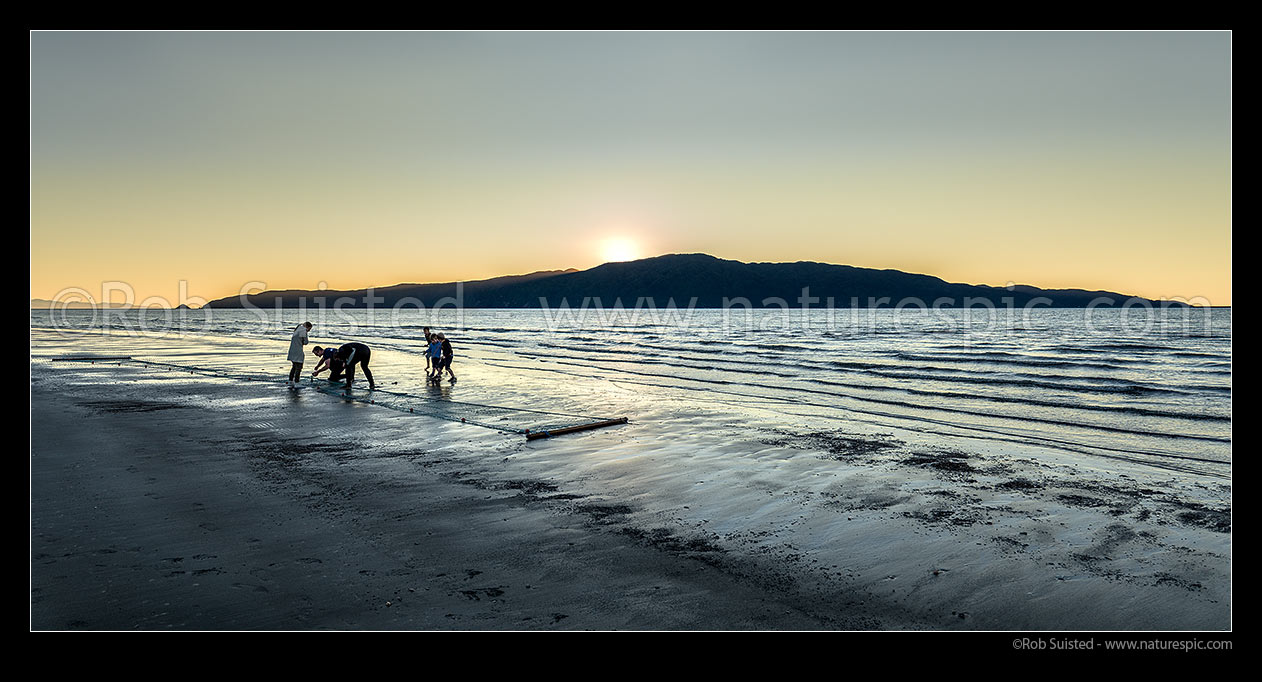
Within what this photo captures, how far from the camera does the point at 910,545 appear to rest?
6.50 m

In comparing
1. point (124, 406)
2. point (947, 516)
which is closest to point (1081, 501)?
point (947, 516)

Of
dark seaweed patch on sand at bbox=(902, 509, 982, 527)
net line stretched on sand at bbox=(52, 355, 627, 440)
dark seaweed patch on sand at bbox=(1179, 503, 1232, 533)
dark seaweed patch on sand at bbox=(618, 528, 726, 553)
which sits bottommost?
dark seaweed patch on sand at bbox=(1179, 503, 1232, 533)

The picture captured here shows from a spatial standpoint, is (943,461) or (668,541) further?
(943,461)

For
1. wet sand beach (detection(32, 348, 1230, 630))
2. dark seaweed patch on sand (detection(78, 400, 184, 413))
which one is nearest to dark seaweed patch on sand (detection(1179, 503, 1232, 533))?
wet sand beach (detection(32, 348, 1230, 630))

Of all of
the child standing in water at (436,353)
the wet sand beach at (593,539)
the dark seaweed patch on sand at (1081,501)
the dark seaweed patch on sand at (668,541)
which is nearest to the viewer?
the wet sand beach at (593,539)

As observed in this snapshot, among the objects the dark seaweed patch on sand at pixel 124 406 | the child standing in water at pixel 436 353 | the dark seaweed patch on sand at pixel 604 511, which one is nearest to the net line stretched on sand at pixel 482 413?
the child standing in water at pixel 436 353

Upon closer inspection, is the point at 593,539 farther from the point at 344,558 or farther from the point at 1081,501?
the point at 1081,501

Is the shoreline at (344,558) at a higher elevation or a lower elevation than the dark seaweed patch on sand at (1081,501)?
higher

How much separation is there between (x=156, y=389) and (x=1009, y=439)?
2128 cm

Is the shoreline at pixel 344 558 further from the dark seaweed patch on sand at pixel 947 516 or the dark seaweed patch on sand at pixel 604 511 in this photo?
the dark seaweed patch on sand at pixel 947 516

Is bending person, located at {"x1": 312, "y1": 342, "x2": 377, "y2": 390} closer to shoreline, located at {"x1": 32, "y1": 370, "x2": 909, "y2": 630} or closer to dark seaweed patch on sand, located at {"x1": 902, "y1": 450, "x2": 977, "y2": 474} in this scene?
shoreline, located at {"x1": 32, "y1": 370, "x2": 909, "y2": 630}
